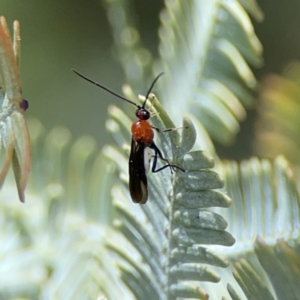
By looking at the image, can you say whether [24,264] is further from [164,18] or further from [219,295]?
[164,18]

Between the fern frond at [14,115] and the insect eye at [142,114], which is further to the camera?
the insect eye at [142,114]

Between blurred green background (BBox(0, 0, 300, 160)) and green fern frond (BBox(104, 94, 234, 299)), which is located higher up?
blurred green background (BBox(0, 0, 300, 160))

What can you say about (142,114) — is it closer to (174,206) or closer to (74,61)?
(174,206)

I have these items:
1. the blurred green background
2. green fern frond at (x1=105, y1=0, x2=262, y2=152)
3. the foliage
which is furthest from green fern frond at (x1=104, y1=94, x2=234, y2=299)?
the blurred green background

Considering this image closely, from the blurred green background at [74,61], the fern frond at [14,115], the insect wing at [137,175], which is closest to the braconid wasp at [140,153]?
the insect wing at [137,175]

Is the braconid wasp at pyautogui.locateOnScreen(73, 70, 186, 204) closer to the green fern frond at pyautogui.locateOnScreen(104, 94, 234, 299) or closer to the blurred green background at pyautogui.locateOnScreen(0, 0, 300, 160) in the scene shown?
the green fern frond at pyautogui.locateOnScreen(104, 94, 234, 299)

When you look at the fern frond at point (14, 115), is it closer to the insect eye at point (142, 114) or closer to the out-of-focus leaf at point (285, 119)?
the insect eye at point (142, 114)
